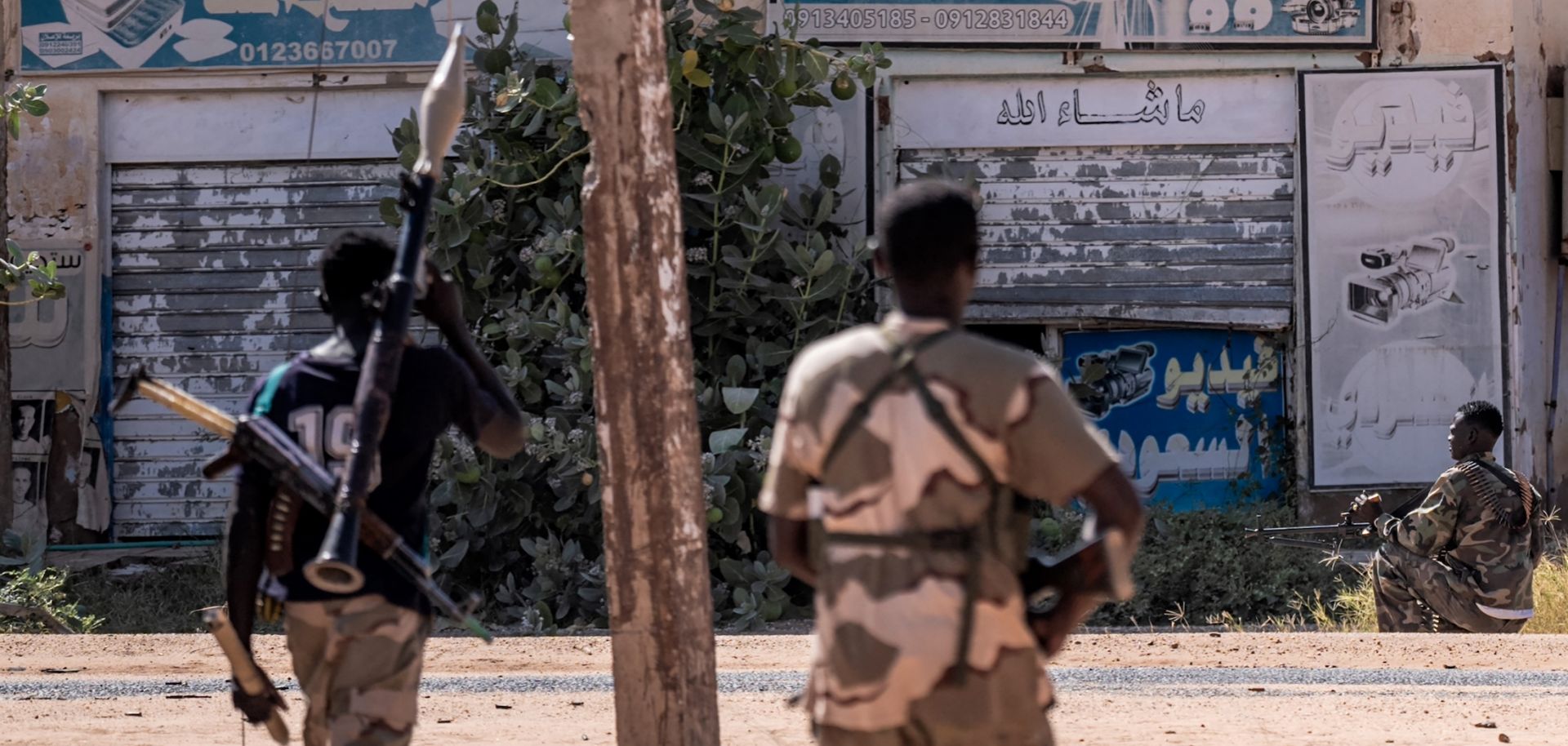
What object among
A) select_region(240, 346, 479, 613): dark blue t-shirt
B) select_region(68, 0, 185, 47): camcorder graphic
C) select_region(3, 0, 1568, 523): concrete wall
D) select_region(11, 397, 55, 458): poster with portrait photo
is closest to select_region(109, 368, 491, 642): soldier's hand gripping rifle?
select_region(240, 346, 479, 613): dark blue t-shirt

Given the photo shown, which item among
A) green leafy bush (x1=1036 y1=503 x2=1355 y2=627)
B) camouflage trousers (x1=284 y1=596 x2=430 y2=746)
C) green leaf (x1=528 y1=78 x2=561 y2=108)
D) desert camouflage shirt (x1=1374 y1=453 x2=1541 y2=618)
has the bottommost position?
green leafy bush (x1=1036 y1=503 x2=1355 y2=627)

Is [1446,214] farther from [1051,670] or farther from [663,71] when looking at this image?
[663,71]

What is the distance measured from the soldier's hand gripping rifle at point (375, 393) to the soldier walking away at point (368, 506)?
60 mm

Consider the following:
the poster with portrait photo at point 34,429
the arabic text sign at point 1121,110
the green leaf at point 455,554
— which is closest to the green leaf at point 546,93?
the green leaf at point 455,554

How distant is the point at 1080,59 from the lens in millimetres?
12281

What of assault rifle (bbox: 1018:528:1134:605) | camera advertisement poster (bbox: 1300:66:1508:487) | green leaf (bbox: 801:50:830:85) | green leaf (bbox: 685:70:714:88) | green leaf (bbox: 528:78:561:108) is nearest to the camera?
assault rifle (bbox: 1018:528:1134:605)

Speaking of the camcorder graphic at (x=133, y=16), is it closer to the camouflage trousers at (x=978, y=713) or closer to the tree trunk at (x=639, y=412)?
the tree trunk at (x=639, y=412)

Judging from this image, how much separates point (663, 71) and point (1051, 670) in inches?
155

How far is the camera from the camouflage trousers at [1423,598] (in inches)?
335

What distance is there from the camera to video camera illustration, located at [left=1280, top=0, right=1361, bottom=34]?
12.2 meters

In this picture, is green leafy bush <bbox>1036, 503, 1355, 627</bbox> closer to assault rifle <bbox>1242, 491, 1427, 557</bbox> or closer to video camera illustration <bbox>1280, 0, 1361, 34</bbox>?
assault rifle <bbox>1242, 491, 1427, 557</bbox>

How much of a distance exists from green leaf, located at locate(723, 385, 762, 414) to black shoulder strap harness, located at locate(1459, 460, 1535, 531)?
13.0 ft

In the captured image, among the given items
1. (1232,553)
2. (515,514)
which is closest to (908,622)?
(515,514)

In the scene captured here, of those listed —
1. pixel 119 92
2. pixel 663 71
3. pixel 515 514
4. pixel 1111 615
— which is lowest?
pixel 1111 615
